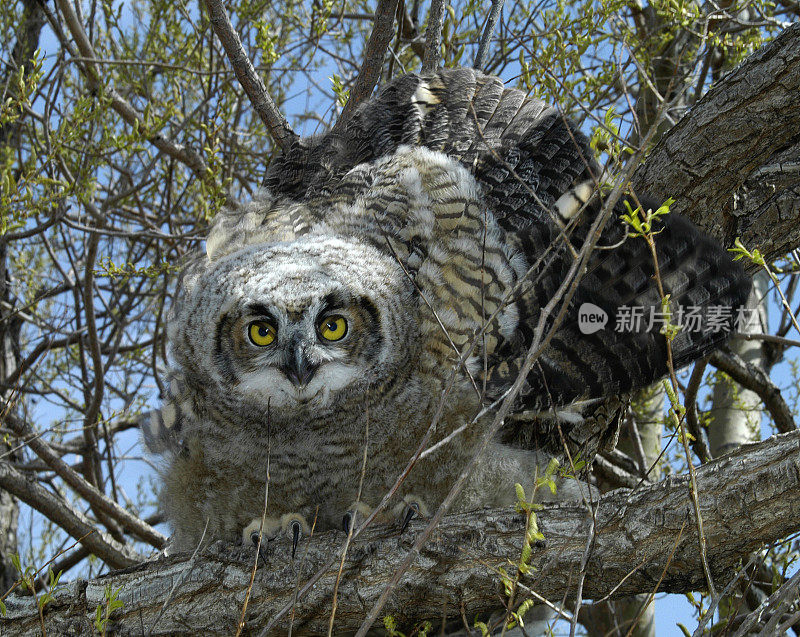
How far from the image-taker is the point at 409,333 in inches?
110

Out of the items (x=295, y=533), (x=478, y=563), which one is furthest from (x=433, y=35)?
(x=478, y=563)

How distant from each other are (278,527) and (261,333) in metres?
0.81

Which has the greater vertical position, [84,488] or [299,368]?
[299,368]

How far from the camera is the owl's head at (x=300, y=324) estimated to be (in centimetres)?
264

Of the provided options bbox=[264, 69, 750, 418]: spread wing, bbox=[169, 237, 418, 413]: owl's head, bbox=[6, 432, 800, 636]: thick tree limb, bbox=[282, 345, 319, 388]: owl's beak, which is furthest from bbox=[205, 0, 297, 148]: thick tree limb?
bbox=[6, 432, 800, 636]: thick tree limb

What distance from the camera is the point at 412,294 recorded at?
2.87 metres

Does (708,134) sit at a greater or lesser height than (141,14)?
lesser

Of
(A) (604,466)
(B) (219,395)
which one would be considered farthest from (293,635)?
(A) (604,466)

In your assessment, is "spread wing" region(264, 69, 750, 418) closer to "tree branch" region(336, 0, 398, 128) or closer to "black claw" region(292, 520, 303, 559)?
"black claw" region(292, 520, 303, 559)

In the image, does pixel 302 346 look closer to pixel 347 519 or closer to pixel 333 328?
pixel 333 328

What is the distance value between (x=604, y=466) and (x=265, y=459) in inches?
87.4

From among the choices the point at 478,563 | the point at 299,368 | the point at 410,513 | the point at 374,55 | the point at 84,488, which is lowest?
the point at 478,563

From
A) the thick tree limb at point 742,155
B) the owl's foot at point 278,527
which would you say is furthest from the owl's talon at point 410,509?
the thick tree limb at point 742,155

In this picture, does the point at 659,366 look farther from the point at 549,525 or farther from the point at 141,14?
the point at 141,14
